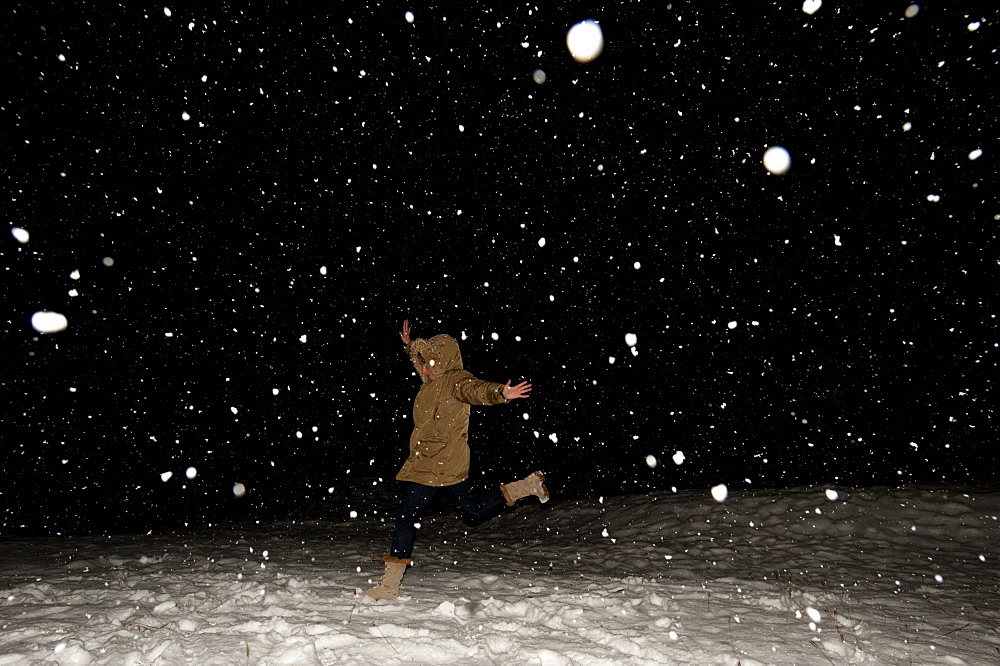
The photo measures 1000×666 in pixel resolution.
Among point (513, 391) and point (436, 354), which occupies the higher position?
point (436, 354)

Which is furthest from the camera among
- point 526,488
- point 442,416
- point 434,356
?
point 526,488

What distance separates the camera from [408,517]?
359cm

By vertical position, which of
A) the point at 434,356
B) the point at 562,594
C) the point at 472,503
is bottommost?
the point at 562,594

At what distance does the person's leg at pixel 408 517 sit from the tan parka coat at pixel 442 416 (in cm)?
6

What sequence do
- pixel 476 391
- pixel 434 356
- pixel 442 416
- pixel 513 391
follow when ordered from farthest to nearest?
pixel 434 356, pixel 442 416, pixel 476 391, pixel 513 391

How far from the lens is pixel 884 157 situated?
1719cm

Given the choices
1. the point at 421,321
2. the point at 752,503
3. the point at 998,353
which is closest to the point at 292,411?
the point at 421,321

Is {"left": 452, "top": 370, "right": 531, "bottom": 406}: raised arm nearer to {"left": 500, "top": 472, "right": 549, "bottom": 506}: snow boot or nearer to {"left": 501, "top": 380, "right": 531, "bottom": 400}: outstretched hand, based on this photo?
{"left": 501, "top": 380, "right": 531, "bottom": 400}: outstretched hand

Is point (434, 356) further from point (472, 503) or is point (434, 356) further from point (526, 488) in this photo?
point (526, 488)

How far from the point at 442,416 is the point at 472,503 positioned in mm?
728

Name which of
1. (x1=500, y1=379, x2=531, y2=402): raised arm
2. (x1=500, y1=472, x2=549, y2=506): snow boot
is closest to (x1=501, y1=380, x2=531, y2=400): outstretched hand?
(x1=500, y1=379, x2=531, y2=402): raised arm

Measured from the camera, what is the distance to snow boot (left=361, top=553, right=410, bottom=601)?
3.51 metres

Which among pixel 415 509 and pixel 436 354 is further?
pixel 436 354

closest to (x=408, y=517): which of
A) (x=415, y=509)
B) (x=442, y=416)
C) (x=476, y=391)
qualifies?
(x=415, y=509)
